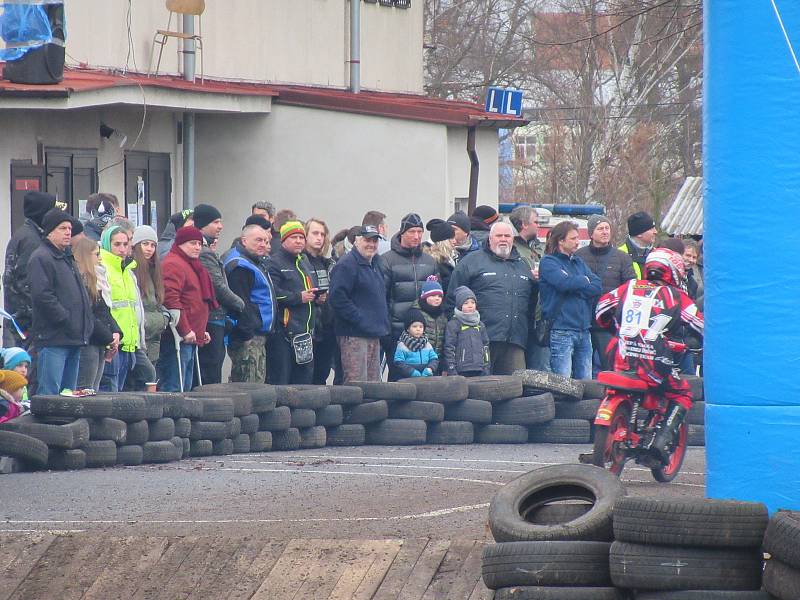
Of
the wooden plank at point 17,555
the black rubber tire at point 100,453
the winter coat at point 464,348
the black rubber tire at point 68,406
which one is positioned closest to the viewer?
the wooden plank at point 17,555

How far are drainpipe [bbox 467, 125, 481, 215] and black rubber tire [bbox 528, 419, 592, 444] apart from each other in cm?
922

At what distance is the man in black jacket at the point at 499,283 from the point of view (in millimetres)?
15250

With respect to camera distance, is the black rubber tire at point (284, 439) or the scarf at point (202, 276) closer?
the black rubber tire at point (284, 439)

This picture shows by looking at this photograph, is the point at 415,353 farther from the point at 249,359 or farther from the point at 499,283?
the point at 249,359

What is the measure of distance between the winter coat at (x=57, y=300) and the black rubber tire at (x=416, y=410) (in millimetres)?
3026

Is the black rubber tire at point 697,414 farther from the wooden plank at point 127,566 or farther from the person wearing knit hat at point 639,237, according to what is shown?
the wooden plank at point 127,566

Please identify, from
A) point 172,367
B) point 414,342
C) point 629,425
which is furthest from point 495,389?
point 172,367

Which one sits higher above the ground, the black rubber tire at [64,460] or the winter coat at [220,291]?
the winter coat at [220,291]

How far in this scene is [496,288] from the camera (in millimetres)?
15250

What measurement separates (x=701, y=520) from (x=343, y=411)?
23.4ft

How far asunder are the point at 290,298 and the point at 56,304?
9.44ft

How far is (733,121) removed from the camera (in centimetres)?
798

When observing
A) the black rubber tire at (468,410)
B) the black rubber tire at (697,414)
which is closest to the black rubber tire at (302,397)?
the black rubber tire at (468,410)

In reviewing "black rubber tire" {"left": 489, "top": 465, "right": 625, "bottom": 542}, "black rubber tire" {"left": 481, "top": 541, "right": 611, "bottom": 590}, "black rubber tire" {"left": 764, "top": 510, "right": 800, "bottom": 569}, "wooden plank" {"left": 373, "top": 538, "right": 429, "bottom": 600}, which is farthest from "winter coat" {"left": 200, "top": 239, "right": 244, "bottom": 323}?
"black rubber tire" {"left": 764, "top": 510, "right": 800, "bottom": 569}
